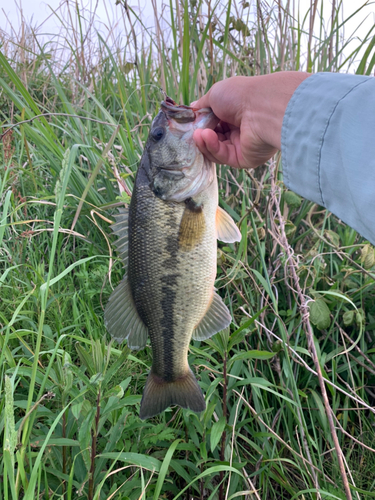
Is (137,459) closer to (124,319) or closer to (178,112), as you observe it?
(124,319)

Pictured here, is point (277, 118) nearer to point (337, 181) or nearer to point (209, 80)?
point (337, 181)

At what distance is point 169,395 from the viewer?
5.19 feet

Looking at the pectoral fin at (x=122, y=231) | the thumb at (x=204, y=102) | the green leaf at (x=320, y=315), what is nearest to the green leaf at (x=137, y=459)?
the pectoral fin at (x=122, y=231)

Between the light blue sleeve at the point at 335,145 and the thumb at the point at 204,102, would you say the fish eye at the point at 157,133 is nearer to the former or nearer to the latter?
the thumb at the point at 204,102

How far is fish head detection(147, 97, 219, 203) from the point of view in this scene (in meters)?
1.63

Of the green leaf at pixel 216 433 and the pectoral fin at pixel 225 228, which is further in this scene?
the pectoral fin at pixel 225 228

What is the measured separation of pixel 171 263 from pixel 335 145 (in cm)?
75

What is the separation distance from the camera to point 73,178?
9.87 ft

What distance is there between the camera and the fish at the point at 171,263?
61.4 inches

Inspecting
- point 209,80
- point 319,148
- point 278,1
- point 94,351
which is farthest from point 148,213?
point 278,1

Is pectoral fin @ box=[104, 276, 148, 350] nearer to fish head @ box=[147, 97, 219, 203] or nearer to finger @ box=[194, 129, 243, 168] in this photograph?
fish head @ box=[147, 97, 219, 203]

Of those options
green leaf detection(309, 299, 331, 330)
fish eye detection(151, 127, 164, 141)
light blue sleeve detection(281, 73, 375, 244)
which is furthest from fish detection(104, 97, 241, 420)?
green leaf detection(309, 299, 331, 330)

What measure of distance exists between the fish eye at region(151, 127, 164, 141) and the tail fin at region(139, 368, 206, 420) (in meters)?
1.03

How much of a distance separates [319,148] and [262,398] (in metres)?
1.42
